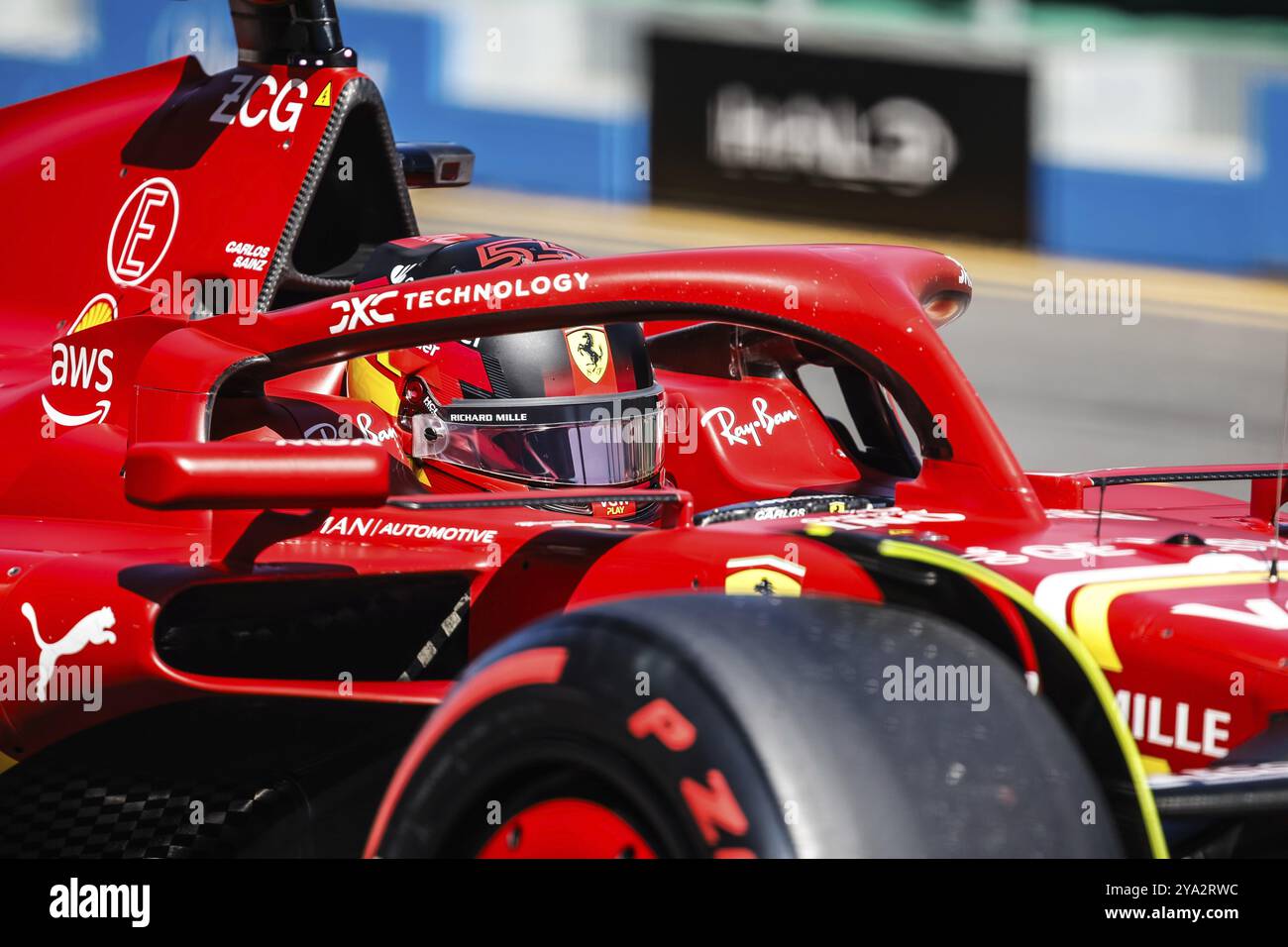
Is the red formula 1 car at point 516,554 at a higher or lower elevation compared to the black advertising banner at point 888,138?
lower

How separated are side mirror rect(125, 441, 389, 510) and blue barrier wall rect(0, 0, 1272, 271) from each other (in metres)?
7.46

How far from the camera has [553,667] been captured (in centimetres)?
163

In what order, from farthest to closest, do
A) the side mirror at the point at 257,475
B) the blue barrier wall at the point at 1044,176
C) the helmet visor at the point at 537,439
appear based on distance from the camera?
the blue barrier wall at the point at 1044,176 → the helmet visor at the point at 537,439 → the side mirror at the point at 257,475

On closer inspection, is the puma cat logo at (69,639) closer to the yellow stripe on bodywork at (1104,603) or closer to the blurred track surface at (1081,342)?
the yellow stripe on bodywork at (1104,603)

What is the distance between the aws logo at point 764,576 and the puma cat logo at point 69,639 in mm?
1001

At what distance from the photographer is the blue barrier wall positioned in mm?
11109

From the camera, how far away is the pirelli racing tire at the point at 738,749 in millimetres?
1454

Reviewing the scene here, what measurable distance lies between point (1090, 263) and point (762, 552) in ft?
31.5

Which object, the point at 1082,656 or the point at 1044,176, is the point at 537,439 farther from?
the point at 1044,176

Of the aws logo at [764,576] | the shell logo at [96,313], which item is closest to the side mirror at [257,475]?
the aws logo at [764,576]

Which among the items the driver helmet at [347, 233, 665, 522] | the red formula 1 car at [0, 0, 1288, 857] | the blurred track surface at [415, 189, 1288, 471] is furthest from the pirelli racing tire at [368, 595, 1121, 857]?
the blurred track surface at [415, 189, 1288, 471]

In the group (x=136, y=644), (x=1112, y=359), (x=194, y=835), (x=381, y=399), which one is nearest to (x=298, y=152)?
(x=381, y=399)

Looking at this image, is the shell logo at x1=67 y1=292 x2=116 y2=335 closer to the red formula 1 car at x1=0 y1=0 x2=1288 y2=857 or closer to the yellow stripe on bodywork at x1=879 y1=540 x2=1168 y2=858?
the red formula 1 car at x1=0 y1=0 x2=1288 y2=857

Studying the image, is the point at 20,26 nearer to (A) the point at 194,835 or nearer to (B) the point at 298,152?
(B) the point at 298,152
